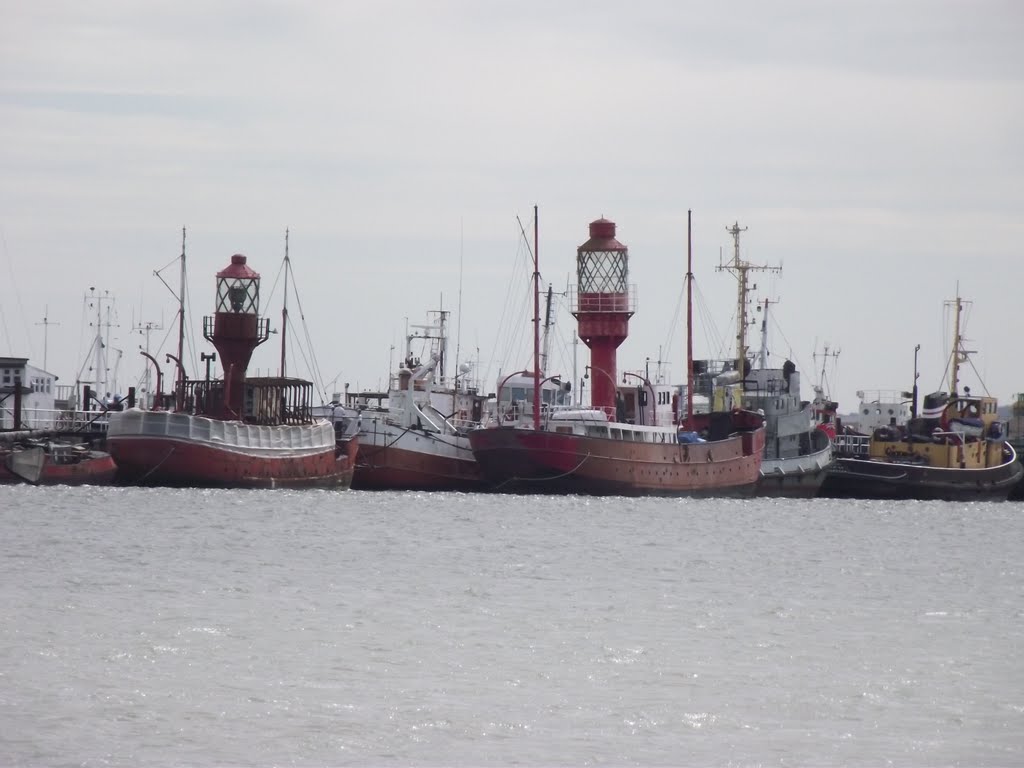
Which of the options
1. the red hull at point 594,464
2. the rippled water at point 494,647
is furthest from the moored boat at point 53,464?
the red hull at point 594,464

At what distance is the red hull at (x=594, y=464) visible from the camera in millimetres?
73438

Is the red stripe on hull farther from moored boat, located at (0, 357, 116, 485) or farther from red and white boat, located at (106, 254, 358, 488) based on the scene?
moored boat, located at (0, 357, 116, 485)

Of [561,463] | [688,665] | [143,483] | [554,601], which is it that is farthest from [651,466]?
[688,665]

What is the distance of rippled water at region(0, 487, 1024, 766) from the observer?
21.7 m

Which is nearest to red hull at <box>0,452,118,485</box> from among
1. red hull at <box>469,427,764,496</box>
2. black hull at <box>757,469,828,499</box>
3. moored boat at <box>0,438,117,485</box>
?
moored boat at <box>0,438,117,485</box>

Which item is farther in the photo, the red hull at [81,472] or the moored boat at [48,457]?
the red hull at [81,472]

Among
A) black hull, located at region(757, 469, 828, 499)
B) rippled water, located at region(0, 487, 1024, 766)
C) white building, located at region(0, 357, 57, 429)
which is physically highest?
white building, located at region(0, 357, 57, 429)

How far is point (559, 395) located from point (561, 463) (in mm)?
15185

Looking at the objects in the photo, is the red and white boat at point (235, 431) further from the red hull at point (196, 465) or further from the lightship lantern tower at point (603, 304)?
the lightship lantern tower at point (603, 304)

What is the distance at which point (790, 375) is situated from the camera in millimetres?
92000

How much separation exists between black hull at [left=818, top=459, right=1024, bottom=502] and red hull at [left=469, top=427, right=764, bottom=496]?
7075 mm

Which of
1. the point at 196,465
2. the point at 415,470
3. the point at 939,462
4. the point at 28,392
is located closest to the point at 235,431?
the point at 196,465

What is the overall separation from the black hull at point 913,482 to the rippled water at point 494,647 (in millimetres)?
27048

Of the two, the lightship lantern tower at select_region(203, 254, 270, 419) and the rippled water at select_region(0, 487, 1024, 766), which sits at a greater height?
the lightship lantern tower at select_region(203, 254, 270, 419)
